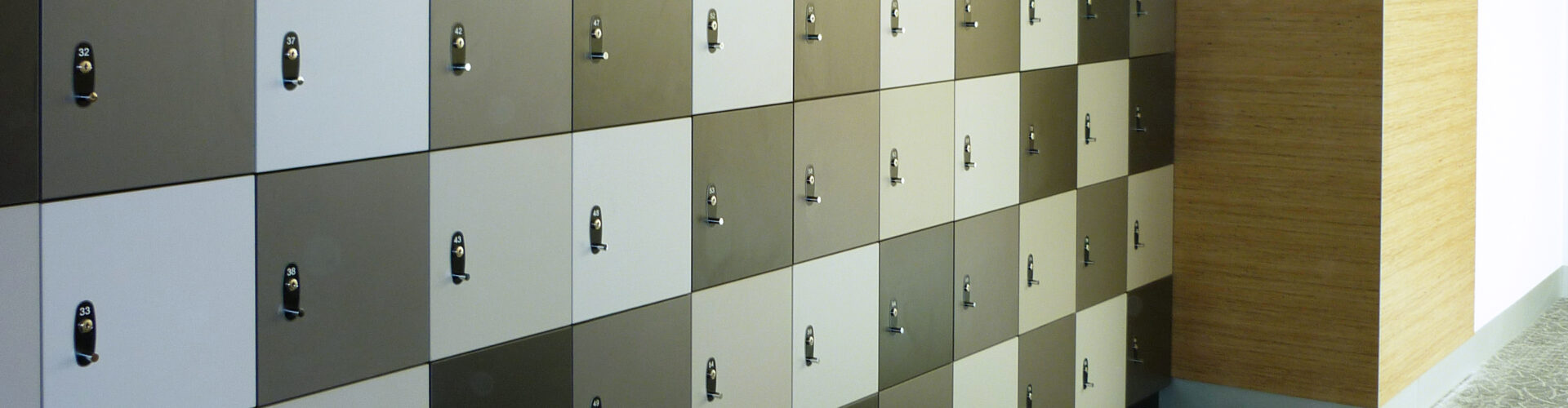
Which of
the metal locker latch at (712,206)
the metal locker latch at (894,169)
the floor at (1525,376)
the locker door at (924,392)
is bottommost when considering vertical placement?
the floor at (1525,376)

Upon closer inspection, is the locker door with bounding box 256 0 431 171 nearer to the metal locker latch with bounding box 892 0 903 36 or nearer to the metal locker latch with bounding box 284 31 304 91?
the metal locker latch with bounding box 284 31 304 91

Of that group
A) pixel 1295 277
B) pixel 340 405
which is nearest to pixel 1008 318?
pixel 1295 277

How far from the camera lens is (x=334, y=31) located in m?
2.13

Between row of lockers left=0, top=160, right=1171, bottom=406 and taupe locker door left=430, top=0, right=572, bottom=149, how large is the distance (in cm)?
5

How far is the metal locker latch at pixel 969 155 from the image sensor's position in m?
3.62

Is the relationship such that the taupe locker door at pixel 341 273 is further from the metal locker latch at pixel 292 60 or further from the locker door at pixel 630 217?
the locker door at pixel 630 217

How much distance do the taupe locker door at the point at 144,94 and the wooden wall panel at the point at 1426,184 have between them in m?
3.32

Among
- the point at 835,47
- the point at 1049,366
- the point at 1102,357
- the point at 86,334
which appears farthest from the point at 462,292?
the point at 1102,357

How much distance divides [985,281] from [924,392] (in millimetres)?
385

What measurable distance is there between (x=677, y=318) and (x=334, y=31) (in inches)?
38.0

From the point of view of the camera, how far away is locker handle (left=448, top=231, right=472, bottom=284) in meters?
2.37

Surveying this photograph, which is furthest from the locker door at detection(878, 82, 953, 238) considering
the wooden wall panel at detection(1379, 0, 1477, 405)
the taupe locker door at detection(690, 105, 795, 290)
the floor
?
the floor

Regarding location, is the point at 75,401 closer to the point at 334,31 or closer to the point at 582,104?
the point at 334,31

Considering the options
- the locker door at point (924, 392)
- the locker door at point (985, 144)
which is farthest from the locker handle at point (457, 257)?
the locker door at point (985, 144)
